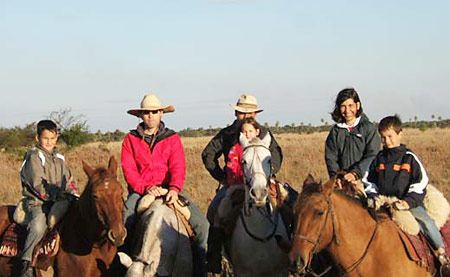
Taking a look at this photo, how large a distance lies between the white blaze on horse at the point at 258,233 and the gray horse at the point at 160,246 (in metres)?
0.67

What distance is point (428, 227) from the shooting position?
7250 mm

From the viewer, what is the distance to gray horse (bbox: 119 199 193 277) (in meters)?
7.37

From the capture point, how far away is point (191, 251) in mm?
8297

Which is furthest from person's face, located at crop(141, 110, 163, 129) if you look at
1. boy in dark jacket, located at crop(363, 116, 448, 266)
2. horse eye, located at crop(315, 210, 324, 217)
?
horse eye, located at crop(315, 210, 324, 217)

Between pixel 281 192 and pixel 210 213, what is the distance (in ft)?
4.09

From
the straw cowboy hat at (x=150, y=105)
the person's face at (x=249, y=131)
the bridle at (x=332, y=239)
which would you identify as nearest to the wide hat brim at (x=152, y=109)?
the straw cowboy hat at (x=150, y=105)

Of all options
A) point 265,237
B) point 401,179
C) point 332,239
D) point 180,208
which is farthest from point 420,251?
point 180,208

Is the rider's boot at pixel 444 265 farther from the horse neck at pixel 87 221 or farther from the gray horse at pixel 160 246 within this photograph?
the horse neck at pixel 87 221

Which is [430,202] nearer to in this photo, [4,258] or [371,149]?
[371,149]

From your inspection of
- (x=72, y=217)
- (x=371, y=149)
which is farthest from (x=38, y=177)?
(x=371, y=149)

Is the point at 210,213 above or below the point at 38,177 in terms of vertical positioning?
below

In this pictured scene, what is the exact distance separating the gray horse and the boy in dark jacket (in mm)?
2344

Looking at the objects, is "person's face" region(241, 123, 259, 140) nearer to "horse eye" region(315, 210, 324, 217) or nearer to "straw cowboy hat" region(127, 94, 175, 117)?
"straw cowboy hat" region(127, 94, 175, 117)

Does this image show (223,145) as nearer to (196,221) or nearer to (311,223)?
(196,221)
